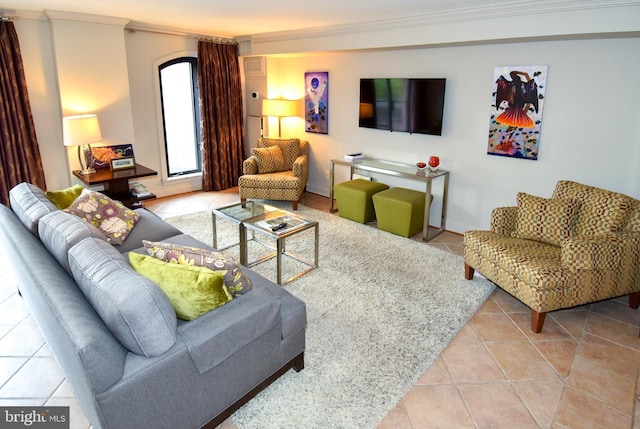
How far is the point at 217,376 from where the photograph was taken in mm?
2088

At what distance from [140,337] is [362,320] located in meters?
1.77

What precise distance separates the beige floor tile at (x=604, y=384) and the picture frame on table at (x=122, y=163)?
Answer: 4.98 metres

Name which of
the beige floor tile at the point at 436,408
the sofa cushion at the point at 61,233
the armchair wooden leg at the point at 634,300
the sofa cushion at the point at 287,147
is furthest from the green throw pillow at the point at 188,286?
the sofa cushion at the point at 287,147

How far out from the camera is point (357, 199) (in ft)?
17.1

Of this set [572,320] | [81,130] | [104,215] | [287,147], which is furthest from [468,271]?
[81,130]

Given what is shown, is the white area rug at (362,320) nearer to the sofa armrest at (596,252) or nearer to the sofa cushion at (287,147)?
the sofa armrest at (596,252)

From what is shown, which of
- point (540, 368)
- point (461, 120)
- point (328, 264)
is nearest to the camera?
point (540, 368)

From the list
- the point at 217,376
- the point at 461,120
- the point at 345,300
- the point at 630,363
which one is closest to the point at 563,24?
the point at 461,120

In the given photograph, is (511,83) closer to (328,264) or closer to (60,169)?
(328,264)

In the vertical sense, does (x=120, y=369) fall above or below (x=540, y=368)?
above

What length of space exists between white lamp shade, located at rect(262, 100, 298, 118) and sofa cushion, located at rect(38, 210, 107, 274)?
4002 mm

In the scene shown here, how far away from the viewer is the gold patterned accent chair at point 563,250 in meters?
2.97

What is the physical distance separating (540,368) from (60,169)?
212 inches

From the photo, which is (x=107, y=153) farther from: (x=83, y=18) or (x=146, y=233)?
(x=146, y=233)
